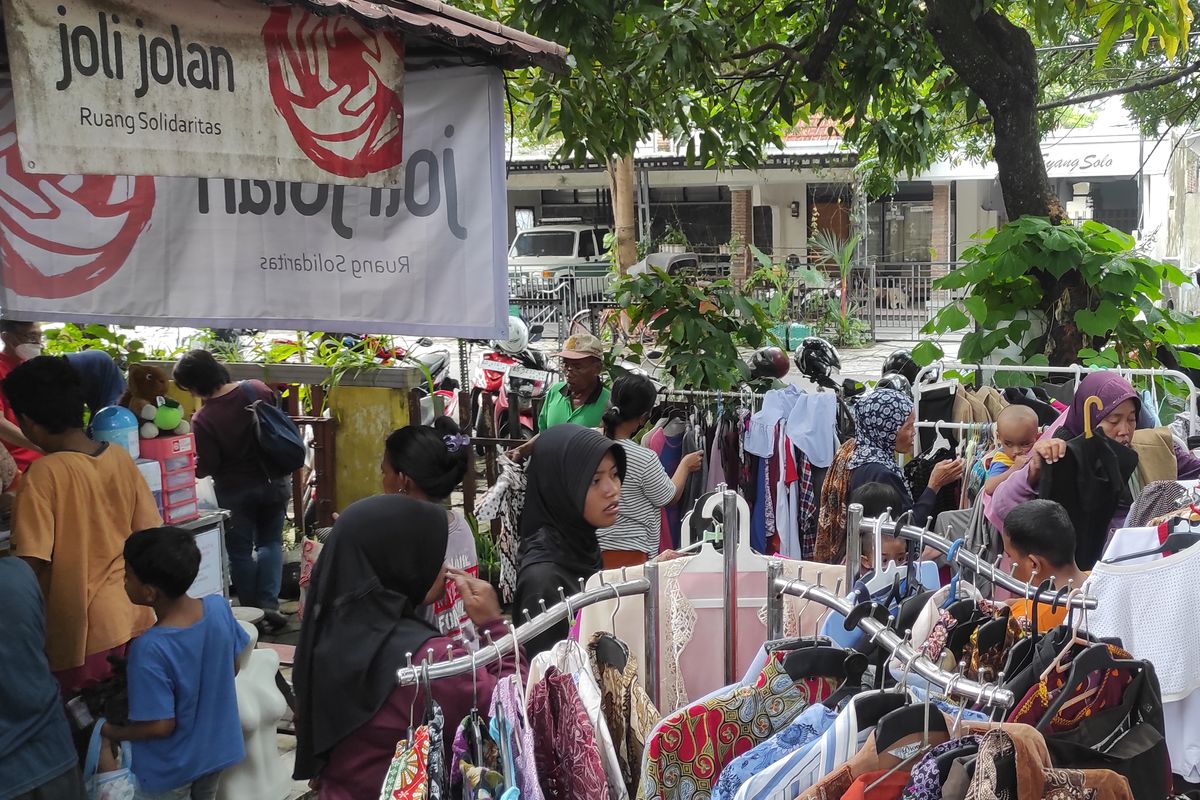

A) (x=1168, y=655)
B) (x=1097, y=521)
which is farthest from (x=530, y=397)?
(x=1168, y=655)

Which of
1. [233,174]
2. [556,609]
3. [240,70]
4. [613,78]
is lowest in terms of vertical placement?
[556,609]

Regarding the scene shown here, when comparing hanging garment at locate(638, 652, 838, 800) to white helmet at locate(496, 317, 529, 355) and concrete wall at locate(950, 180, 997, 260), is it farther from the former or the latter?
concrete wall at locate(950, 180, 997, 260)

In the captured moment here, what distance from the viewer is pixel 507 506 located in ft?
18.0

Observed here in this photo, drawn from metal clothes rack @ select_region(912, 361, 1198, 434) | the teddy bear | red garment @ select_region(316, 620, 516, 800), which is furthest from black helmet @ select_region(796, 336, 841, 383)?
red garment @ select_region(316, 620, 516, 800)

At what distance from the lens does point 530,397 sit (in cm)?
941

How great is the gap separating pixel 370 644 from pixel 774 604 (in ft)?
3.46

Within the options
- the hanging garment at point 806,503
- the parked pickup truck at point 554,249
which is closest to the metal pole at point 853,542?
the hanging garment at point 806,503

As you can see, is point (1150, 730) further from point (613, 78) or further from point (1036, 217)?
point (1036, 217)

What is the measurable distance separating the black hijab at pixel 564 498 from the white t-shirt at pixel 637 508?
121 cm

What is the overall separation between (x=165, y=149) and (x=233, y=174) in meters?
0.20

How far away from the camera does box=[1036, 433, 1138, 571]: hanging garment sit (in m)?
4.60

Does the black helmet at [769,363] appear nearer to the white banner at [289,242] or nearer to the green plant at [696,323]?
the green plant at [696,323]

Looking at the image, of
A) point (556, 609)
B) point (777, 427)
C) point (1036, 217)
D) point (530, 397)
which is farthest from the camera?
point (530, 397)

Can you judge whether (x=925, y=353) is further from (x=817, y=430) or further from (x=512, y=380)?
(x=512, y=380)
